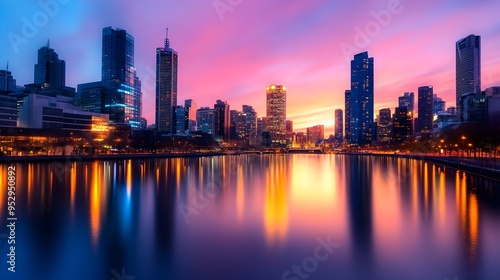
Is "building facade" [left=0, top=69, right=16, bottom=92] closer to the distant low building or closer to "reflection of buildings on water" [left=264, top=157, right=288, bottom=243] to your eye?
the distant low building

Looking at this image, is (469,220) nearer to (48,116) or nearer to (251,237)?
(251,237)

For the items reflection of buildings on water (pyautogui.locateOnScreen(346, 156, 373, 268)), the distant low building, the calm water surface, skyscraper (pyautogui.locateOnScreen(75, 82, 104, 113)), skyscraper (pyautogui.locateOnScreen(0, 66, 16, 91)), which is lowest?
reflection of buildings on water (pyautogui.locateOnScreen(346, 156, 373, 268))

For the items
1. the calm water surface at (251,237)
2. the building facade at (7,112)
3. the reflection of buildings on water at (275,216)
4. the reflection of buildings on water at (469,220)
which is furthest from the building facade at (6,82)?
the reflection of buildings on water at (469,220)

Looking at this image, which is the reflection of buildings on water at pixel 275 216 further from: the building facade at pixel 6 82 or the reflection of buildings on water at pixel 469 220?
the building facade at pixel 6 82

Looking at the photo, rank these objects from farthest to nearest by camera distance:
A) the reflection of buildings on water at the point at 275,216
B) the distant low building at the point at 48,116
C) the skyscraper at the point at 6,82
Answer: the skyscraper at the point at 6,82 → the distant low building at the point at 48,116 → the reflection of buildings on water at the point at 275,216

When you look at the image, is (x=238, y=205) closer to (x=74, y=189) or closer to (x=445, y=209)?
(x=445, y=209)

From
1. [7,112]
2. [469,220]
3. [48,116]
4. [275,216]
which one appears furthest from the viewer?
[48,116]

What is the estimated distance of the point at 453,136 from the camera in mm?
74875

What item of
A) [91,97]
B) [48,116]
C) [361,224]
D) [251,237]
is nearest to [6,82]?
[91,97]

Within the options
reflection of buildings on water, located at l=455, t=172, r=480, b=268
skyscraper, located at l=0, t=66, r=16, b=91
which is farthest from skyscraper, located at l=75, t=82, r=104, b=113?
reflection of buildings on water, located at l=455, t=172, r=480, b=268

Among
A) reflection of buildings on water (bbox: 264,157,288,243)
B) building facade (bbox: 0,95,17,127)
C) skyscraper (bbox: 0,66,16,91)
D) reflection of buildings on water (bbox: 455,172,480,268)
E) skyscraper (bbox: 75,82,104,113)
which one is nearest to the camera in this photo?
reflection of buildings on water (bbox: 455,172,480,268)

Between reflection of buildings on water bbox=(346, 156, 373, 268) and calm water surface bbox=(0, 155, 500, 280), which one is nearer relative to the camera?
calm water surface bbox=(0, 155, 500, 280)

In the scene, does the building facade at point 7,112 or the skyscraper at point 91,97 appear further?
the skyscraper at point 91,97

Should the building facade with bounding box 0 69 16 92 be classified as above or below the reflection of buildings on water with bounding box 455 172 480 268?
above
